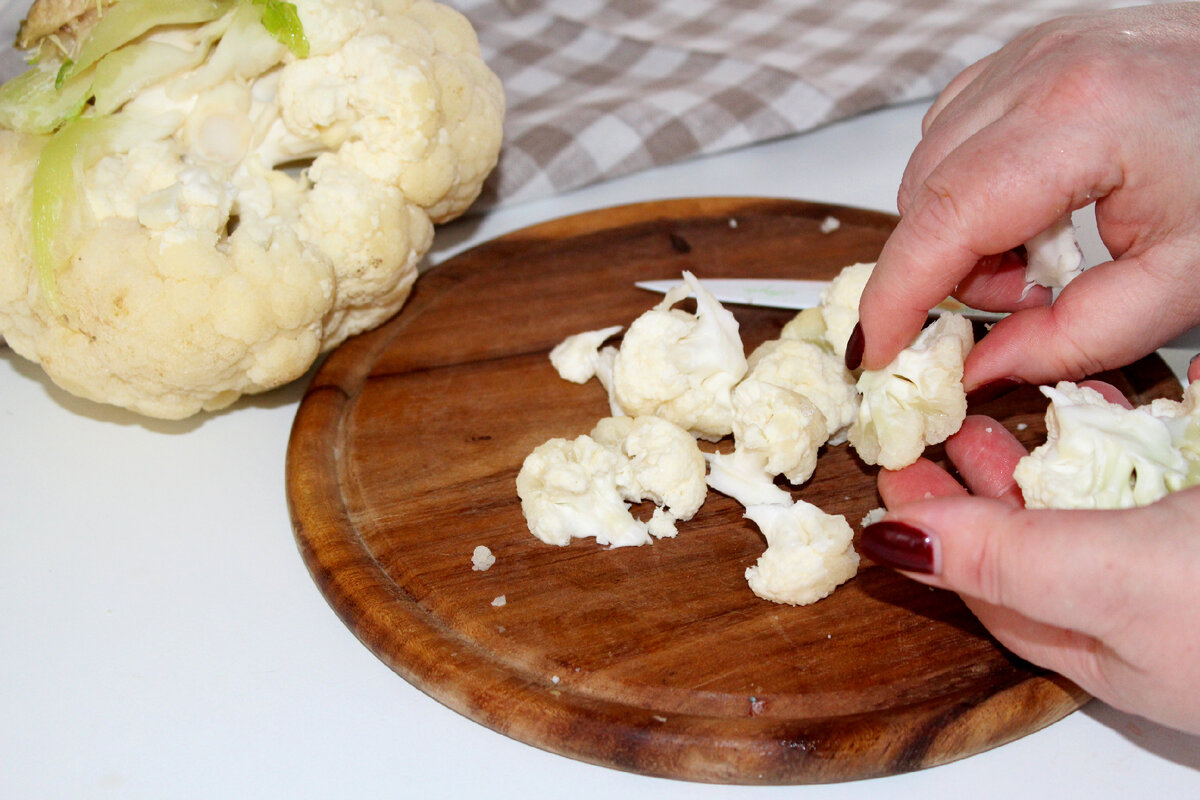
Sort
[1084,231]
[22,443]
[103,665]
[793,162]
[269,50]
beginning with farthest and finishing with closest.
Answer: [793,162]
[1084,231]
[22,443]
[269,50]
[103,665]

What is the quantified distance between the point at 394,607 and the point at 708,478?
1.24 feet

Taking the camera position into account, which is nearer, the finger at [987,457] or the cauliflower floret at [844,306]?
the finger at [987,457]

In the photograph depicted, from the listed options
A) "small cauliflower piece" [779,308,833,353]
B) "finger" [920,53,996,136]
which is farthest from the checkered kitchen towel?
"finger" [920,53,996,136]

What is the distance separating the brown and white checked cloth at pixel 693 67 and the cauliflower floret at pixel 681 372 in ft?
2.37

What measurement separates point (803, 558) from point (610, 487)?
0.23 meters

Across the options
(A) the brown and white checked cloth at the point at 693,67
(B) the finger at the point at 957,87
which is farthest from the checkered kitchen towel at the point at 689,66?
(B) the finger at the point at 957,87

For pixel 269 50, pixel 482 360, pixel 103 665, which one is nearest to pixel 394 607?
pixel 103 665

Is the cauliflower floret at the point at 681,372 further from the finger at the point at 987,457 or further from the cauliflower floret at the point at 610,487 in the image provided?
the finger at the point at 987,457

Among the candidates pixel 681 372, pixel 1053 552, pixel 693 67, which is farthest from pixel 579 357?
pixel 693 67

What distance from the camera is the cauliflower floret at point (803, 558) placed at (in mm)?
1068

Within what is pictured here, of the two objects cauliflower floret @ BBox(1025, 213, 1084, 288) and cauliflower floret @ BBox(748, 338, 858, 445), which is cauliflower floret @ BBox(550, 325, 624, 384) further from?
Answer: cauliflower floret @ BBox(1025, 213, 1084, 288)

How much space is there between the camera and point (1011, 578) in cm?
83

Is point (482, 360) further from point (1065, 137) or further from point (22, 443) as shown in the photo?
point (1065, 137)

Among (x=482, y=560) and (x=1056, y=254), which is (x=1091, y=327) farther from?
(x=482, y=560)
